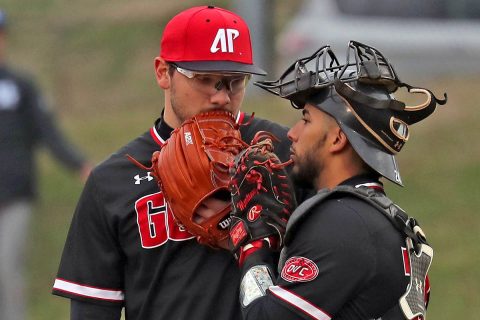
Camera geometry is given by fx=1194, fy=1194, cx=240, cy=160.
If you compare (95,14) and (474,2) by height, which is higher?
(474,2)

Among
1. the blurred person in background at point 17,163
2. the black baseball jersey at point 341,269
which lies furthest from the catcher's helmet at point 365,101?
the blurred person in background at point 17,163

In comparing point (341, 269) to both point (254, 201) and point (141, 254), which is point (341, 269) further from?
point (141, 254)

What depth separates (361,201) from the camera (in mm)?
3783

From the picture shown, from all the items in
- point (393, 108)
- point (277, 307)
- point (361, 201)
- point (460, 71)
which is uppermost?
point (393, 108)

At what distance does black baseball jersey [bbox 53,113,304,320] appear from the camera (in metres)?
4.29

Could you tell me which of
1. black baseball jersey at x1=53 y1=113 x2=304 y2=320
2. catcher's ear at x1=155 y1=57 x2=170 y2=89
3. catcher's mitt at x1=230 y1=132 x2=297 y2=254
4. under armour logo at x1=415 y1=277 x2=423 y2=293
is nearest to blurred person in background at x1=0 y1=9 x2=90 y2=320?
black baseball jersey at x1=53 y1=113 x2=304 y2=320

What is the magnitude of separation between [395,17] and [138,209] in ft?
27.1

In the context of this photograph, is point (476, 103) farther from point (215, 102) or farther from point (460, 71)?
point (215, 102)

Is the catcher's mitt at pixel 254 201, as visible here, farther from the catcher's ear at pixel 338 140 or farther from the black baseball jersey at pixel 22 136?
the black baseball jersey at pixel 22 136

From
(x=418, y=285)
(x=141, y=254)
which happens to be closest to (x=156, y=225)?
(x=141, y=254)

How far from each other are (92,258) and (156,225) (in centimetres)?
30

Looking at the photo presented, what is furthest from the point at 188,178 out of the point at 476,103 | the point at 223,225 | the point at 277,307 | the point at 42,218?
the point at 476,103

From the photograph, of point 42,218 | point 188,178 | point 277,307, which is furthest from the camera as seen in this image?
point 42,218

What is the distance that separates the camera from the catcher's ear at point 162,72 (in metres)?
4.48
